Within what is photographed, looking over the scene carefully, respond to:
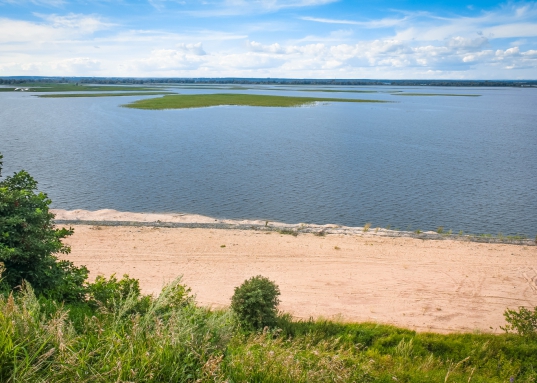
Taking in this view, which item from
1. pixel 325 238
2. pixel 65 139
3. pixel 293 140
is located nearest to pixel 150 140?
pixel 65 139

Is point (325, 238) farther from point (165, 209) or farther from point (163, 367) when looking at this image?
point (163, 367)

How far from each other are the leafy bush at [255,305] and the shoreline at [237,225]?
1133cm

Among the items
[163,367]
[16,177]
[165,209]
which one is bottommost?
[165,209]

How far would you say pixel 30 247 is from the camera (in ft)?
29.4

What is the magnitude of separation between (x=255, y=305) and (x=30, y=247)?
4970 millimetres

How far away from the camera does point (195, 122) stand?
66.8 meters

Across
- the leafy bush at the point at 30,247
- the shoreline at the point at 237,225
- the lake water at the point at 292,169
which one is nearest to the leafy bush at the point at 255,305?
the leafy bush at the point at 30,247

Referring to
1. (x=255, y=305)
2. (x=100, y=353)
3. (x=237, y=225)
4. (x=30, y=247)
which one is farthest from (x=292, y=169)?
(x=100, y=353)

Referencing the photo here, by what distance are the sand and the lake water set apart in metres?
4.73

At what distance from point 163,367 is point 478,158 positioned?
146 ft

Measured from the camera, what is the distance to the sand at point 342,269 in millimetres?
14234

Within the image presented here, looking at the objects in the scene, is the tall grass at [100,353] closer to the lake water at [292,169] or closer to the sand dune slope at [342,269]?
the sand dune slope at [342,269]

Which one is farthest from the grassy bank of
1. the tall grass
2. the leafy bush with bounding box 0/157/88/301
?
the leafy bush with bounding box 0/157/88/301

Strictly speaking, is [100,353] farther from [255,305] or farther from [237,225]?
[237,225]
